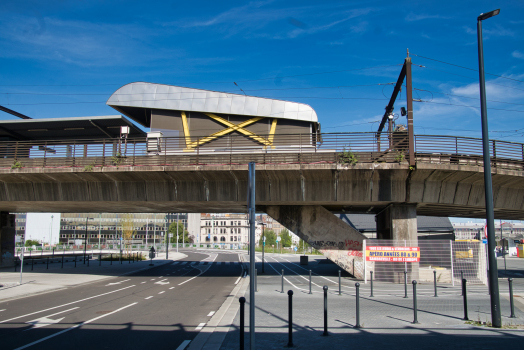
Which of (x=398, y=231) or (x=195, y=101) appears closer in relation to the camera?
(x=398, y=231)

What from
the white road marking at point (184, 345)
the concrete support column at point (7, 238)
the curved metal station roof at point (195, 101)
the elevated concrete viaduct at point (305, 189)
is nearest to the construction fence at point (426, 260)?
the elevated concrete viaduct at point (305, 189)

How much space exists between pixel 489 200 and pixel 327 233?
12169mm

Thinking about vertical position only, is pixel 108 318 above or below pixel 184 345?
below

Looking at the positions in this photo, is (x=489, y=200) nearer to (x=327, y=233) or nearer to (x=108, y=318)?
(x=108, y=318)

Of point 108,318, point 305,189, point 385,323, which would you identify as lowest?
point 108,318

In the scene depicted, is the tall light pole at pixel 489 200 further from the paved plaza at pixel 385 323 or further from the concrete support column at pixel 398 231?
the concrete support column at pixel 398 231

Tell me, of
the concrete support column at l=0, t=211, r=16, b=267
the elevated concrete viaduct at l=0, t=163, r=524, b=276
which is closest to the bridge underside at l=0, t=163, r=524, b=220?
the elevated concrete viaduct at l=0, t=163, r=524, b=276

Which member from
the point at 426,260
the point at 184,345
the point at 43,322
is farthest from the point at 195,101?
the point at 184,345

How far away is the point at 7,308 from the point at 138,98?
17.0 metres

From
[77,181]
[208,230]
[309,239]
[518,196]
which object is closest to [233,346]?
[309,239]

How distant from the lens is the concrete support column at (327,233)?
2133cm

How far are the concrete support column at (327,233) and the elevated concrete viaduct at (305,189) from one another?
2.2 inches

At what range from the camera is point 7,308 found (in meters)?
13.4

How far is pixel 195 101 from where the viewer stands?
26781 mm
